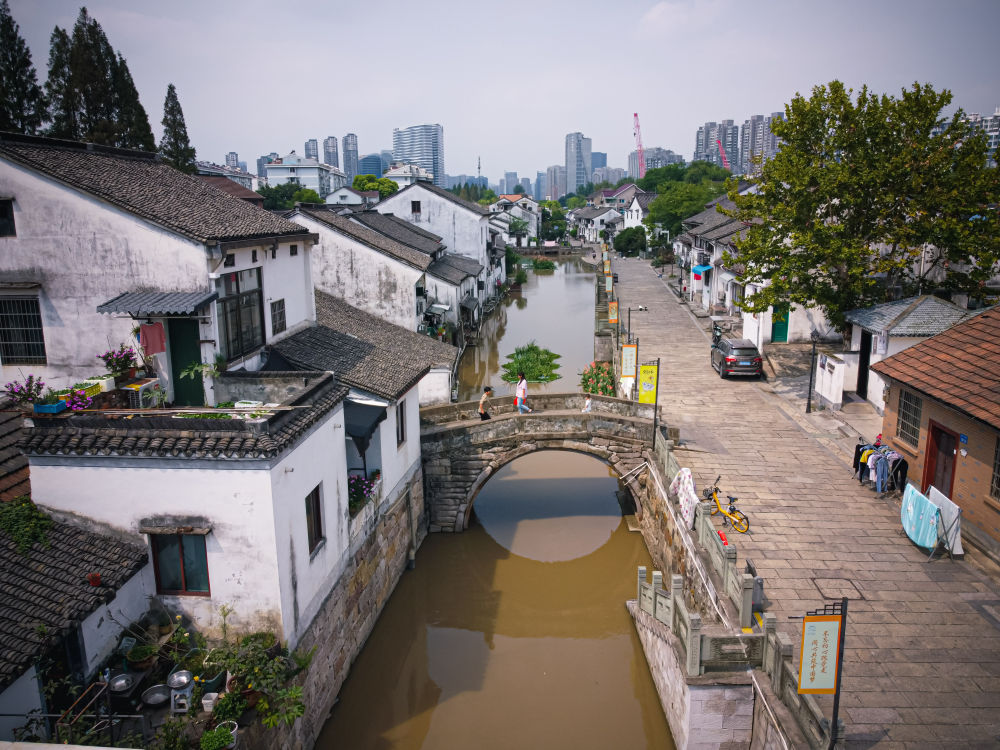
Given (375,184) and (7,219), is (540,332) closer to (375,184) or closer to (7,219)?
(7,219)

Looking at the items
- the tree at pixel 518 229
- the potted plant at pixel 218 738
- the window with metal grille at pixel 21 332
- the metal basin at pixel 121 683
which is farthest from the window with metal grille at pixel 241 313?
the tree at pixel 518 229

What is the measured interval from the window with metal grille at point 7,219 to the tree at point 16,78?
32875 mm

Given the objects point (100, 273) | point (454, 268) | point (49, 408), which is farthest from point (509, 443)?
point (454, 268)

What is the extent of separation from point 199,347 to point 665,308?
35732 mm

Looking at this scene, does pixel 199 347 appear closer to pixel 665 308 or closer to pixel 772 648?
pixel 772 648

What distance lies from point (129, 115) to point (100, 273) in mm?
37803

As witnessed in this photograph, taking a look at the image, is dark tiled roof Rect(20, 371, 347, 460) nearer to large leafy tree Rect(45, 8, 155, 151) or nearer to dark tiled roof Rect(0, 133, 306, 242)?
dark tiled roof Rect(0, 133, 306, 242)

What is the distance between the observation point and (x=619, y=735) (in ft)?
45.1

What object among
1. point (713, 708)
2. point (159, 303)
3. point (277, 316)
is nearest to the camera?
point (713, 708)

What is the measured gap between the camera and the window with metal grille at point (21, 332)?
14727 mm

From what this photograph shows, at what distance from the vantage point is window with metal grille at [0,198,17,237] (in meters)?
14.2

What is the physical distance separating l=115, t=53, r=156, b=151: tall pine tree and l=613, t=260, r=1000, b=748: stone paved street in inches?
1535

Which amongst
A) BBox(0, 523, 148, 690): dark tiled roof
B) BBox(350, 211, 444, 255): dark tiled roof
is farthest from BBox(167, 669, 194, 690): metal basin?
BBox(350, 211, 444, 255): dark tiled roof

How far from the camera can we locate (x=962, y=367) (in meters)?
15.6
